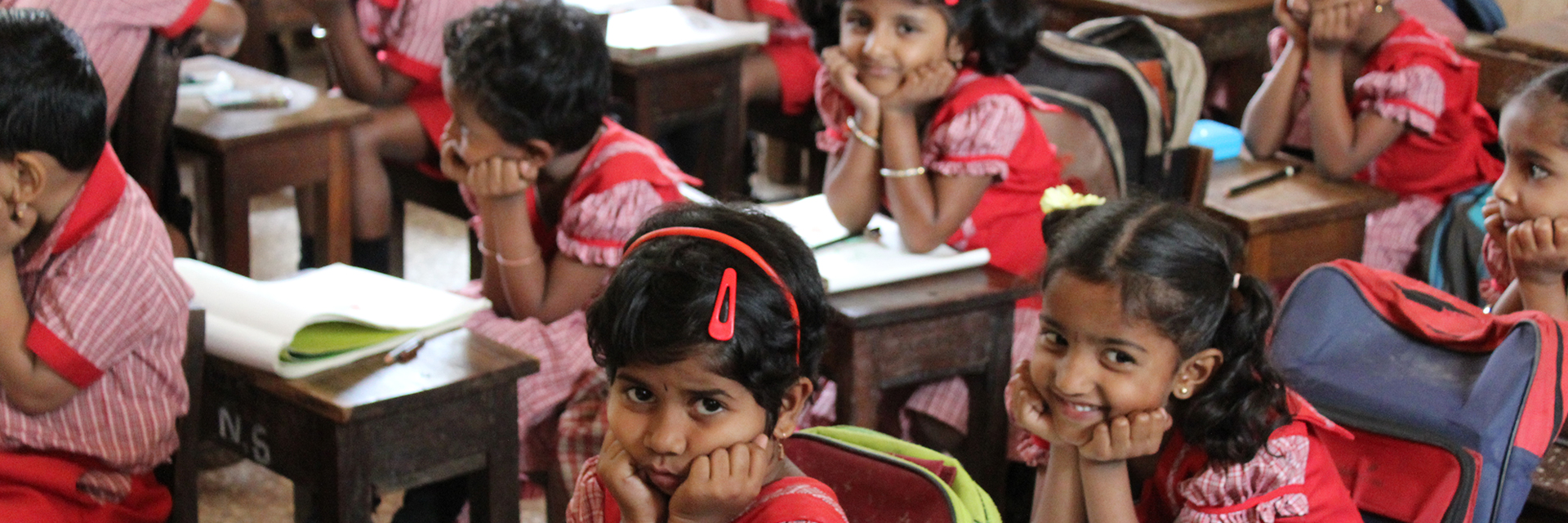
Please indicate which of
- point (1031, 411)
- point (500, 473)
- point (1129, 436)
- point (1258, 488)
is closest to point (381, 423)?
point (500, 473)

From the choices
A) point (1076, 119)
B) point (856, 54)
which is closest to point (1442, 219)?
point (1076, 119)

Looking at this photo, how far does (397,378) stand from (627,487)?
1.93 ft

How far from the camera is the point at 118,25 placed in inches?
103

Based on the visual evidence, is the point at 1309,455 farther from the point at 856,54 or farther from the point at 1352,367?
the point at 856,54

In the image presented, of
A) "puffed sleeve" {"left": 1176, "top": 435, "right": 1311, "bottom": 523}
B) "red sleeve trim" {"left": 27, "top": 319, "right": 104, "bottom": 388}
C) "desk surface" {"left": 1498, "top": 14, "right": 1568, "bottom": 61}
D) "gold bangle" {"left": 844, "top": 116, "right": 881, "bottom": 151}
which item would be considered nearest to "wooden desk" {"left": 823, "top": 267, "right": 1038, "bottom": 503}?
"gold bangle" {"left": 844, "top": 116, "right": 881, "bottom": 151}

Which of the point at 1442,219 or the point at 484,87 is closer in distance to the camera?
the point at 484,87

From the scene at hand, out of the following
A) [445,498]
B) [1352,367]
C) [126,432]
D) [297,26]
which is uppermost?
[1352,367]

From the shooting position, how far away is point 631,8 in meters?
3.79

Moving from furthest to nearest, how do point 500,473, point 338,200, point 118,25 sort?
point 338,200 → point 118,25 → point 500,473

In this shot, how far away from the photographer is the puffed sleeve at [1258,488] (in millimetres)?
1529

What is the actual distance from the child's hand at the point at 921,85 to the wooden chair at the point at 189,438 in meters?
1.09

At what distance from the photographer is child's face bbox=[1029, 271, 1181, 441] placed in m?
1.56

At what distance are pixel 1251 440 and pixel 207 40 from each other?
7.22 feet

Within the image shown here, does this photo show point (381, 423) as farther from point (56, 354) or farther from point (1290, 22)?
point (1290, 22)
